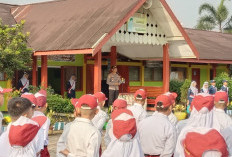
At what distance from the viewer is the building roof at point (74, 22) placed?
14.3 metres

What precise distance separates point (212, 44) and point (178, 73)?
3.85 metres

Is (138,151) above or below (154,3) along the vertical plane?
below

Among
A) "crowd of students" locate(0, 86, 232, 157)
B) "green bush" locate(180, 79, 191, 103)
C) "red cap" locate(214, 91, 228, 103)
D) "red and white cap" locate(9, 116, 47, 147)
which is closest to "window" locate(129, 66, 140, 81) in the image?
"green bush" locate(180, 79, 191, 103)

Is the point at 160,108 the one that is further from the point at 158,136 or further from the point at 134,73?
the point at 134,73

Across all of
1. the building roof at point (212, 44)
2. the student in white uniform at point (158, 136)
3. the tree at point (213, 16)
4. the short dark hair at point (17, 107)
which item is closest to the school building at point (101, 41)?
the building roof at point (212, 44)

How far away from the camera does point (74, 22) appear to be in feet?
53.0

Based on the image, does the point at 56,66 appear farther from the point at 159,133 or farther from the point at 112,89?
the point at 159,133

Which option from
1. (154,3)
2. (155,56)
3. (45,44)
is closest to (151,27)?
(154,3)

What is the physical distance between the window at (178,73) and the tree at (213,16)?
1962cm

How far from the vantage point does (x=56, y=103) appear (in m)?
14.1

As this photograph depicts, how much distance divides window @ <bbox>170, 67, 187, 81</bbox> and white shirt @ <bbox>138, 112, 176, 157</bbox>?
63.0 feet

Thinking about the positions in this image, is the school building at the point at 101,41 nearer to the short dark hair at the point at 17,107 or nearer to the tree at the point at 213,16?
the short dark hair at the point at 17,107

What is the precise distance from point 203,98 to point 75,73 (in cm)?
1428

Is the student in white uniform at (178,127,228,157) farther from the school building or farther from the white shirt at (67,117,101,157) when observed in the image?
the school building
